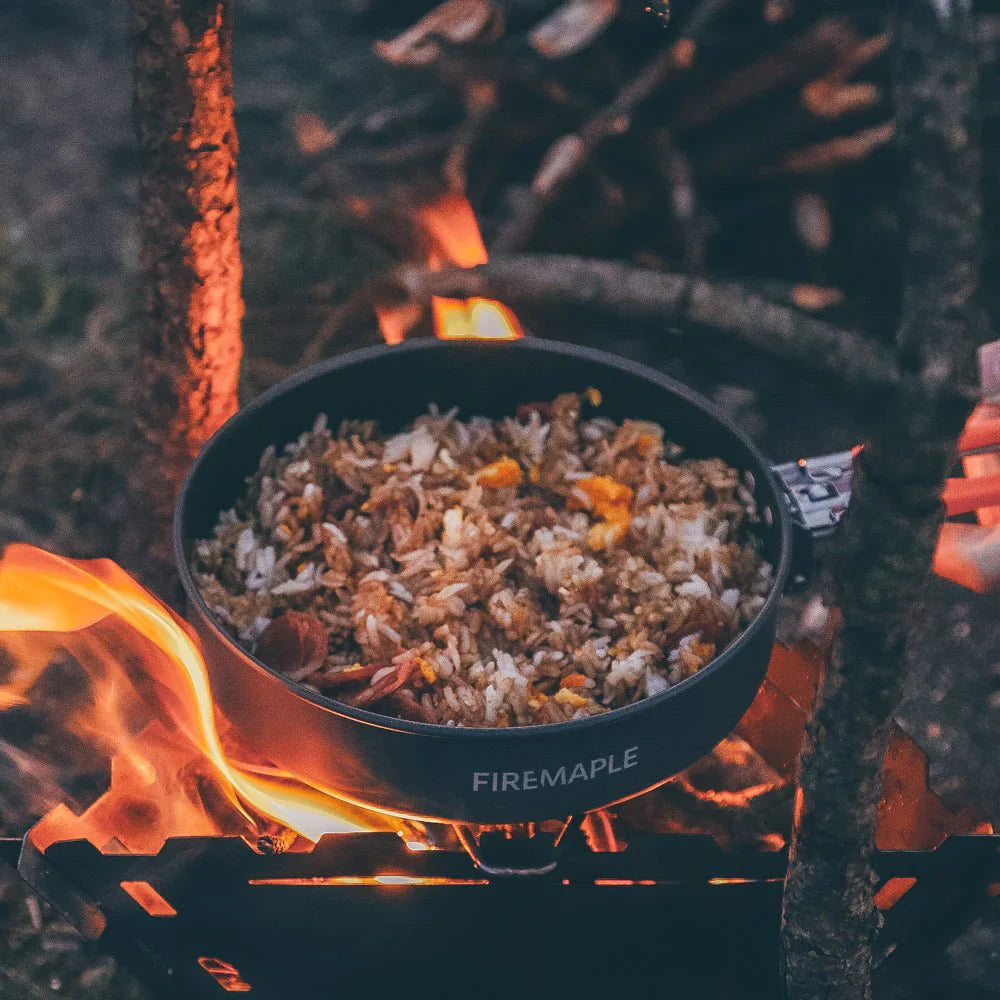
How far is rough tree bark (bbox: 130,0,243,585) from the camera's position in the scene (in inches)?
106

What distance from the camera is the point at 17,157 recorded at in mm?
5738

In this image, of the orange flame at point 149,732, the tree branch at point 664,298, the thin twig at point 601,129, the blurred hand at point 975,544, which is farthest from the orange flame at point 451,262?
the blurred hand at point 975,544

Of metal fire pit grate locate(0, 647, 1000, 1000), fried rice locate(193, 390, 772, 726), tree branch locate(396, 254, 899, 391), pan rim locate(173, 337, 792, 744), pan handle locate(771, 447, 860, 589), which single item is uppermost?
pan rim locate(173, 337, 792, 744)

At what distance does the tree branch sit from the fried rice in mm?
1337

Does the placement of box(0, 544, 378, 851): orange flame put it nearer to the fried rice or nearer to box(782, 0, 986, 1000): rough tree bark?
the fried rice

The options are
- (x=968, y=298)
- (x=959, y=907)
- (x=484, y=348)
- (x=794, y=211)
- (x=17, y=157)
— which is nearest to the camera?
(x=968, y=298)

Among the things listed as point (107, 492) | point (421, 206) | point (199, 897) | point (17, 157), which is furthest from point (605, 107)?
point (199, 897)

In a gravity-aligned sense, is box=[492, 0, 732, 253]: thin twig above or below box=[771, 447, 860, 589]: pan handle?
above

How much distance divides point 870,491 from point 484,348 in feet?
4.05

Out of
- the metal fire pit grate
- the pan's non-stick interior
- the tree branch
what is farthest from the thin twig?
the metal fire pit grate

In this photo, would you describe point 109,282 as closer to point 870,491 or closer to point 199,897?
point 199,897

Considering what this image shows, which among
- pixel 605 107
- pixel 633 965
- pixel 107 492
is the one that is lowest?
pixel 633 965

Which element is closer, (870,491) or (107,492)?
(870,491)

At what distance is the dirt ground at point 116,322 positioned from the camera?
11.3 feet
